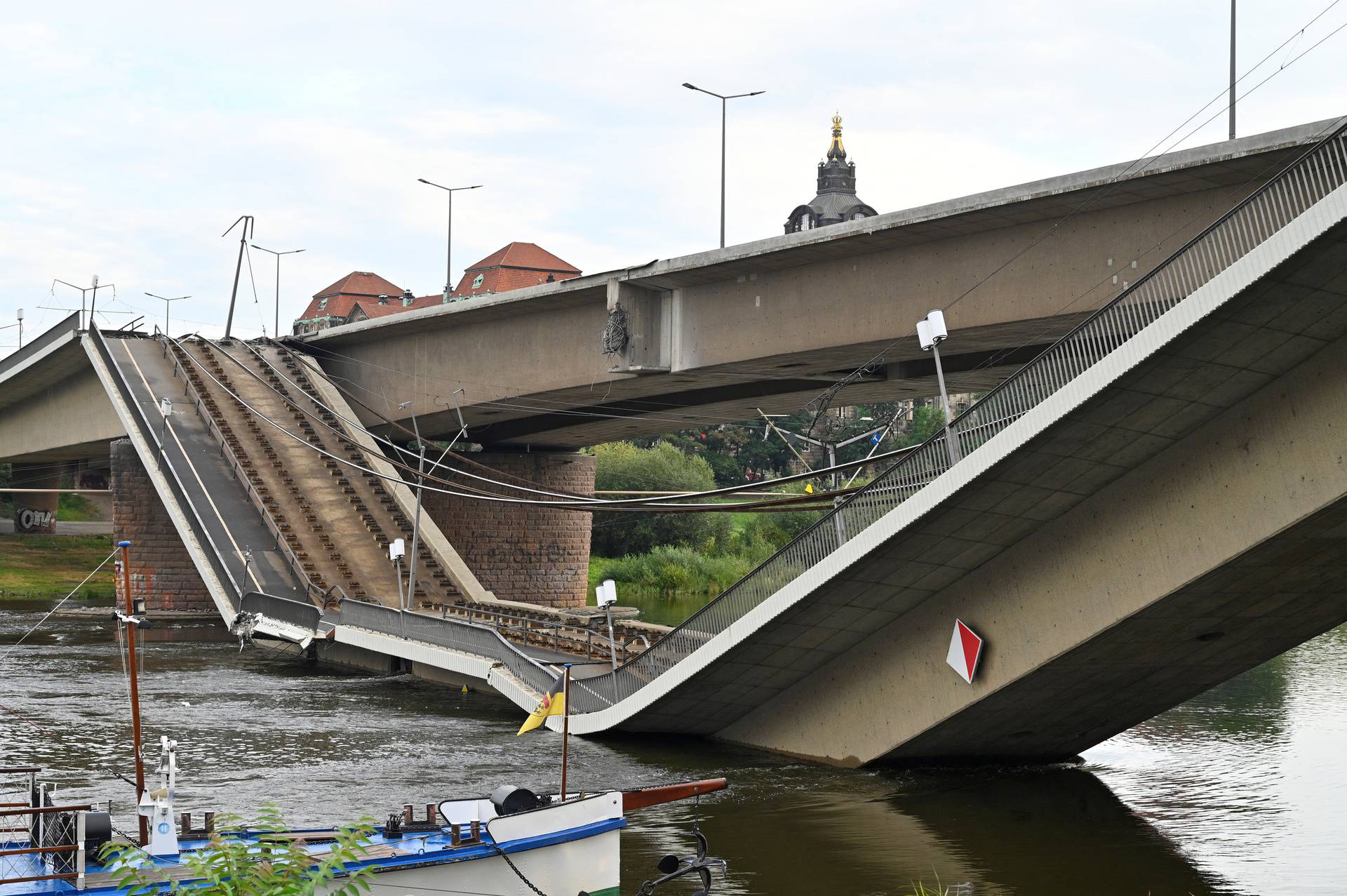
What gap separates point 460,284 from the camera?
131250 millimetres

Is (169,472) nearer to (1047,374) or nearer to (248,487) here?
(248,487)

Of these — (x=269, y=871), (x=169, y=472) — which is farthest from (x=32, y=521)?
(x=269, y=871)

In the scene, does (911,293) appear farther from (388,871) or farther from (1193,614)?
(388,871)

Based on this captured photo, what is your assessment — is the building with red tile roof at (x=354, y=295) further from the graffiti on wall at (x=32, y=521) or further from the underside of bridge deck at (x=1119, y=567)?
the underside of bridge deck at (x=1119, y=567)

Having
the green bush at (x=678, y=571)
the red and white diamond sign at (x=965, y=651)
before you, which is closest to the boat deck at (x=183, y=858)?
the red and white diamond sign at (x=965, y=651)

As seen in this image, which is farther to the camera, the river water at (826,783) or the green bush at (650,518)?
the green bush at (650,518)

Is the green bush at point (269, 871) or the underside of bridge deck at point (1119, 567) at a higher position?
the underside of bridge deck at point (1119, 567)

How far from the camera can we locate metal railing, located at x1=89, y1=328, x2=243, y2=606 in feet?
115

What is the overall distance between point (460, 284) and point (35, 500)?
66.3 m

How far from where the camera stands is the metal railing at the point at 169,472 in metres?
35.1

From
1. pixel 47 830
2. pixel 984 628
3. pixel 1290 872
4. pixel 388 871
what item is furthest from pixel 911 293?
pixel 47 830

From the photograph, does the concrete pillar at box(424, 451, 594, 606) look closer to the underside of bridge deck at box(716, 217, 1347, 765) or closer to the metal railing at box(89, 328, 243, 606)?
the metal railing at box(89, 328, 243, 606)

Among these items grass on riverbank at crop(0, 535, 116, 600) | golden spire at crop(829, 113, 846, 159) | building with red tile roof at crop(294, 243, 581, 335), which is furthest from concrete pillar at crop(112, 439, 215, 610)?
golden spire at crop(829, 113, 846, 159)

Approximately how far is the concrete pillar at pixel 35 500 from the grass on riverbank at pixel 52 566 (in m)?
2.88
